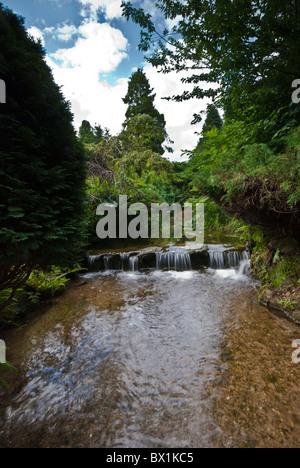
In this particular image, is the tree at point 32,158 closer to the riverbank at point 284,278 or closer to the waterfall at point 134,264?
the riverbank at point 284,278

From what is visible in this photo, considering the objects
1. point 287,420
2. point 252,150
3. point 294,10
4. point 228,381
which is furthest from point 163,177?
point 287,420

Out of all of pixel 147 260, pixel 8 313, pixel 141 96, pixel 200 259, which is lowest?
pixel 8 313

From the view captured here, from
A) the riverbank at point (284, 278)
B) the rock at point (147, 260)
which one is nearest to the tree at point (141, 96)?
the rock at point (147, 260)

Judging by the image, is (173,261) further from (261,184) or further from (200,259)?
(261,184)

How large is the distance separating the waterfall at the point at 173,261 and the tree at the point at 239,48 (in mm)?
5781

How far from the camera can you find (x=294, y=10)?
214cm

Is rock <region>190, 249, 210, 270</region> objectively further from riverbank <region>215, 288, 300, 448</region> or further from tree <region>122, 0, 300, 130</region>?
tree <region>122, 0, 300, 130</region>

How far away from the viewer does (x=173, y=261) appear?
27.1 ft

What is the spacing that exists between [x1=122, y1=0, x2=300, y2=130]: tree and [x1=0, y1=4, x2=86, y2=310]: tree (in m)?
1.77

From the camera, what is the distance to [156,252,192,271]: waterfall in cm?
807

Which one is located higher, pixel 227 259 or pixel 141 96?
pixel 141 96

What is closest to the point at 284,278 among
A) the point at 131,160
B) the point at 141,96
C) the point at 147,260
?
the point at 131,160

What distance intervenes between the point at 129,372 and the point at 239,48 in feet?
14.8

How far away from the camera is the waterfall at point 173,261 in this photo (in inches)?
318
